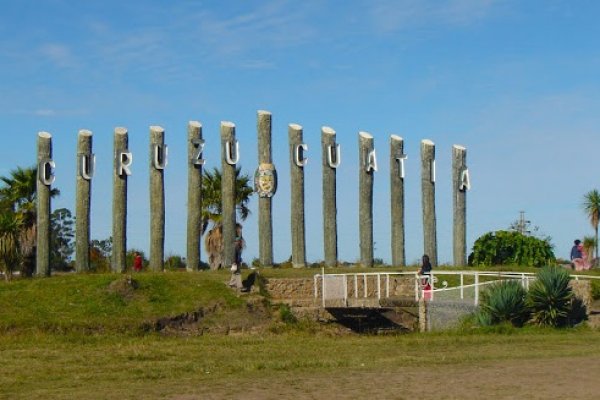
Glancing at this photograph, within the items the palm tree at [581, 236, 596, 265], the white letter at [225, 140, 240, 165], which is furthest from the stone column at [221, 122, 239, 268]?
the palm tree at [581, 236, 596, 265]

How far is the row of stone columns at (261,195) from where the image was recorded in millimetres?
35094

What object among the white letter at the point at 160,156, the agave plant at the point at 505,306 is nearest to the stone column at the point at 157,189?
the white letter at the point at 160,156

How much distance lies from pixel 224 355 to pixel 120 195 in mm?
15092

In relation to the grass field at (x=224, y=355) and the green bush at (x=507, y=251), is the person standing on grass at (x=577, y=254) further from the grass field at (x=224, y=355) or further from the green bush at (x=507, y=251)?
the grass field at (x=224, y=355)

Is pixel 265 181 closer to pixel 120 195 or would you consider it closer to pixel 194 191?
pixel 194 191

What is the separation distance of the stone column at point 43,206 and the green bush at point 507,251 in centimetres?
1664

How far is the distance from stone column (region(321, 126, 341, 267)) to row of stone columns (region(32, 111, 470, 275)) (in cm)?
3

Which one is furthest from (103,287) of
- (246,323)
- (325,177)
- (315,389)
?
(315,389)

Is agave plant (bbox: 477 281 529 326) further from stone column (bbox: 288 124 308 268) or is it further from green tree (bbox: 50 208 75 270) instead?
green tree (bbox: 50 208 75 270)

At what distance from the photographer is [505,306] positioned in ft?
86.5

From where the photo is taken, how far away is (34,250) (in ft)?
118

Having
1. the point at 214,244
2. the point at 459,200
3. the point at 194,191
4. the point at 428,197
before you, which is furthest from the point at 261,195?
the point at 459,200

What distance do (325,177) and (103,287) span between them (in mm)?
9791

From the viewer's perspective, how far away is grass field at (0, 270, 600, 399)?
15305 mm
